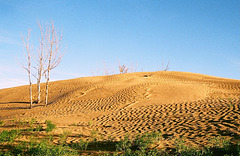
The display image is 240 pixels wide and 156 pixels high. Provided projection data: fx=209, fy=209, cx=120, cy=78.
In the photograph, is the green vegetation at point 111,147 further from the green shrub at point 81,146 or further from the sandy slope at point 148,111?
the sandy slope at point 148,111

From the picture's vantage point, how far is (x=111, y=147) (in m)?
6.30

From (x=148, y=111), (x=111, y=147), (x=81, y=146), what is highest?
(x=148, y=111)

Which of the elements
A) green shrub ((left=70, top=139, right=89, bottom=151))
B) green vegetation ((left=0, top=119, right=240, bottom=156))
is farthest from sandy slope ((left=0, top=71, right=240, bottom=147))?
green shrub ((left=70, top=139, right=89, bottom=151))

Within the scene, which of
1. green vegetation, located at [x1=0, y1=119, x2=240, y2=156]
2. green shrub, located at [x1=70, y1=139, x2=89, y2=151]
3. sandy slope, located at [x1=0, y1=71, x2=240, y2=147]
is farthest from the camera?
sandy slope, located at [x1=0, y1=71, x2=240, y2=147]

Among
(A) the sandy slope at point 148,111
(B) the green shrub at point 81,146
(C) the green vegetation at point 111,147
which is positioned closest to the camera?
(C) the green vegetation at point 111,147

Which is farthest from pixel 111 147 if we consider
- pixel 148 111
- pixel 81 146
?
pixel 148 111

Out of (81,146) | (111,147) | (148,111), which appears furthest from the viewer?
(148,111)

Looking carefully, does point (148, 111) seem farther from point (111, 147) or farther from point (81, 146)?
point (81, 146)

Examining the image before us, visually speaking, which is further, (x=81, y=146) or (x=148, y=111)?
(x=148, y=111)

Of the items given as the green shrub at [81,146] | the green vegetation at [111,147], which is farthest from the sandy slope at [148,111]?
the green shrub at [81,146]

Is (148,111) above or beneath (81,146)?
above

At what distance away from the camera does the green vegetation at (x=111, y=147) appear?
16.7 feet

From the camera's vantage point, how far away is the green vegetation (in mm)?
5094

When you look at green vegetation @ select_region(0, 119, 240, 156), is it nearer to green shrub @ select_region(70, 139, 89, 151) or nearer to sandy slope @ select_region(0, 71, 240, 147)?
green shrub @ select_region(70, 139, 89, 151)
